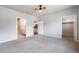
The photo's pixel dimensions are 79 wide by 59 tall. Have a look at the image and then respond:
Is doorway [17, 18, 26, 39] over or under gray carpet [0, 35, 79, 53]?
over

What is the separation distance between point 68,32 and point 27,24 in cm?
453

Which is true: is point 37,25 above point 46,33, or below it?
above

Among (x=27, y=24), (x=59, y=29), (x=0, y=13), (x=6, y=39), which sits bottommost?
(x=6, y=39)

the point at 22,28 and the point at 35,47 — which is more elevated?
the point at 22,28

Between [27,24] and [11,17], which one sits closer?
[11,17]

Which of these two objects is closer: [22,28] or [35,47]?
[35,47]

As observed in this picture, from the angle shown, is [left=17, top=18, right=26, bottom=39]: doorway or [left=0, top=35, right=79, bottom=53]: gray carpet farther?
[left=17, top=18, right=26, bottom=39]: doorway

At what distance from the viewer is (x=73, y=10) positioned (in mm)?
6105

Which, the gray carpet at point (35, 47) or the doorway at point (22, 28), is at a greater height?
the doorway at point (22, 28)

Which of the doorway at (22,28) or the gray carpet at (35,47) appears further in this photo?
the doorway at (22,28)

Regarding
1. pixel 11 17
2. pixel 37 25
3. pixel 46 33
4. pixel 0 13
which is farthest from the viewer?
pixel 37 25
